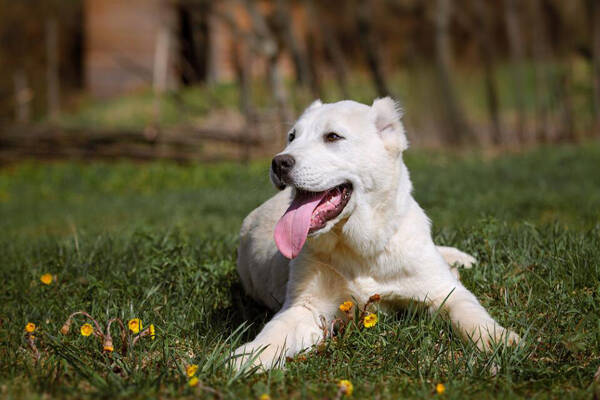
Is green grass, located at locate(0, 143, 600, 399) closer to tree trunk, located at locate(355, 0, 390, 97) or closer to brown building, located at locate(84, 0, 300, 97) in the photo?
tree trunk, located at locate(355, 0, 390, 97)

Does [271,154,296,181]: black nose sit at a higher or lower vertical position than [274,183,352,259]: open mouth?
higher

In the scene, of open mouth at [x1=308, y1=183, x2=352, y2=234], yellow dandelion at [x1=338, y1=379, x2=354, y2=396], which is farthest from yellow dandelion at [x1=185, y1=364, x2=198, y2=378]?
open mouth at [x1=308, y1=183, x2=352, y2=234]

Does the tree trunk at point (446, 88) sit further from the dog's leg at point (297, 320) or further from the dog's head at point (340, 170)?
the dog's leg at point (297, 320)

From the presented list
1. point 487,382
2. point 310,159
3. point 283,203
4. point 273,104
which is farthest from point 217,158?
point 487,382

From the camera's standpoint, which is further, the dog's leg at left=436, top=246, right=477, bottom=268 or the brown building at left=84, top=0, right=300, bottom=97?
the brown building at left=84, top=0, right=300, bottom=97

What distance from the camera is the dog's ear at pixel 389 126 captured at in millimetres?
3324

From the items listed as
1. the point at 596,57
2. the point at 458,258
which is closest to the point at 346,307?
the point at 458,258

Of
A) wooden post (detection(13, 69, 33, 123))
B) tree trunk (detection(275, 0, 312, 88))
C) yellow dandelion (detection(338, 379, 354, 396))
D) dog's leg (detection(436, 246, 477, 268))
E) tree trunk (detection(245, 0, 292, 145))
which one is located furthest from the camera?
wooden post (detection(13, 69, 33, 123))

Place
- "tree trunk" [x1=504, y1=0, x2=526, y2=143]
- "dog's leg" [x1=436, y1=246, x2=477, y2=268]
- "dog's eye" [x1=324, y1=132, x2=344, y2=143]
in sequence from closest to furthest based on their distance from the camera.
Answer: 1. "dog's eye" [x1=324, y1=132, x2=344, y2=143]
2. "dog's leg" [x1=436, y1=246, x2=477, y2=268]
3. "tree trunk" [x1=504, y1=0, x2=526, y2=143]

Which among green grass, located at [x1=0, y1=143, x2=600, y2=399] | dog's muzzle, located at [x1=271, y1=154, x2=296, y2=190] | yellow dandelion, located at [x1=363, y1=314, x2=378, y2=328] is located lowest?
green grass, located at [x1=0, y1=143, x2=600, y2=399]

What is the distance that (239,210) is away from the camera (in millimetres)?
7309

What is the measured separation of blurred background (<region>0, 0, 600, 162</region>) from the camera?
13539 mm

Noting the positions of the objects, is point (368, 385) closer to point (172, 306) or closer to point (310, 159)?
point (310, 159)

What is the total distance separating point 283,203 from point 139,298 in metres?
1.06
